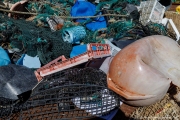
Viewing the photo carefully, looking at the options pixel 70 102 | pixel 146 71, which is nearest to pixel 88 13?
pixel 70 102

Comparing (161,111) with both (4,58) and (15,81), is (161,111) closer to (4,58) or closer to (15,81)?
(15,81)

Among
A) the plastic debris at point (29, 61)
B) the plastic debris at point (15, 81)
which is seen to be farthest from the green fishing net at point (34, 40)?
the plastic debris at point (15, 81)

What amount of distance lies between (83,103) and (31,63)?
1.62 meters

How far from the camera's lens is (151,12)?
495cm

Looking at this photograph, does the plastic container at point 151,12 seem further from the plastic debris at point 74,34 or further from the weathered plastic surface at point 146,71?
the weathered plastic surface at point 146,71

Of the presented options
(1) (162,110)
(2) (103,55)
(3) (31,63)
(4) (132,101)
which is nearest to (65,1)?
(3) (31,63)

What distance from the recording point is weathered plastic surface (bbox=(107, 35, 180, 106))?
236 cm

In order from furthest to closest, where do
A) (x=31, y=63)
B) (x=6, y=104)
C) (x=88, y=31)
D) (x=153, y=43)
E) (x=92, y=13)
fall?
(x=92, y=13) < (x=88, y=31) < (x=31, y=63) < (x=6, y=104) < (x=153, y=43)

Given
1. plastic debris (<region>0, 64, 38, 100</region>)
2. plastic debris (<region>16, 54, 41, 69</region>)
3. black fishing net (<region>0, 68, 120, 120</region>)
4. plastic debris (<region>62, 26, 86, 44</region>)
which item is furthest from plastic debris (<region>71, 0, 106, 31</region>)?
black fishing net (<region>0, 68, 120, 120</region>)

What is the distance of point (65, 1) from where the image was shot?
214 inches

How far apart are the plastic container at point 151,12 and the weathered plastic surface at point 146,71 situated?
2.36m

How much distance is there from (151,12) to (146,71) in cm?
285

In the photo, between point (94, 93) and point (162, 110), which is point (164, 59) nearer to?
point (94, 93)

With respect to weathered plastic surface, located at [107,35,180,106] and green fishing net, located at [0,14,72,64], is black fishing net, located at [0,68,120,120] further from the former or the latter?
green fishing net, located at [0,14,72,64]
